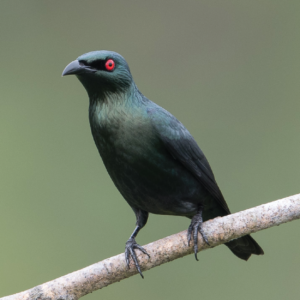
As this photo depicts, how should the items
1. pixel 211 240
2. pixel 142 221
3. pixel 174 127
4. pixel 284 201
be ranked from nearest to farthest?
pixel 284 201 < pixel 211 240 < pixel 174 127 < pixel 142 221

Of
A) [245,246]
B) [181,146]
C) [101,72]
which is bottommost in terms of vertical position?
[245,246]

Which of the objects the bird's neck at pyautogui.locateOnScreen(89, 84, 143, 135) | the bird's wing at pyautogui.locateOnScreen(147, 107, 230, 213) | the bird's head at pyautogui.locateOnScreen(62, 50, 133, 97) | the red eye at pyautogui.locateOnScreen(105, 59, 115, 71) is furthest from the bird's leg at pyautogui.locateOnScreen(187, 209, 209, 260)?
the red eye at pyautogui.locateOnScreen(105, 59, 115, 71)

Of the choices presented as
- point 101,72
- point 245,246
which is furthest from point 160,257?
point 101,72

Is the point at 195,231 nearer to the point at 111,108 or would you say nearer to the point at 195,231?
the point at 195,231

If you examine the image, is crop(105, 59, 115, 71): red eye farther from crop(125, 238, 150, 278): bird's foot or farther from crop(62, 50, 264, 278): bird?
crop(125, 238, 150, 278): bird's foot

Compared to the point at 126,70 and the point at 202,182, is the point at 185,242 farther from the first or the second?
the point at 126,70

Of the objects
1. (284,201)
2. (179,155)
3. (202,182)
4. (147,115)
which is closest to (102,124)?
(147,115)
